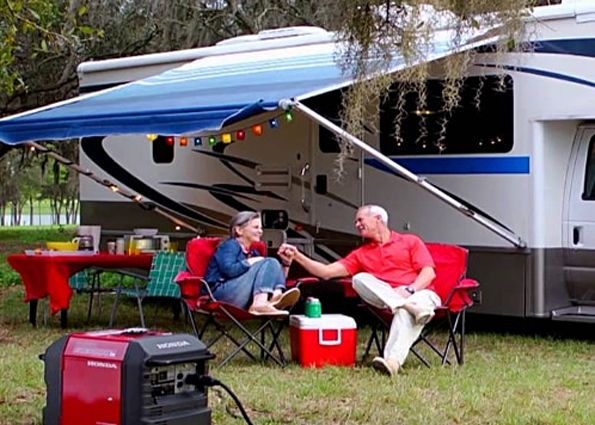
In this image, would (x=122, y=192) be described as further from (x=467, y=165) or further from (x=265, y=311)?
(x=265, y=311)

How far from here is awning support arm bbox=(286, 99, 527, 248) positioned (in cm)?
756

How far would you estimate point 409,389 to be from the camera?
661 cm

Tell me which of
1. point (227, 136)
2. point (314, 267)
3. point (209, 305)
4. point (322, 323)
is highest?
point (227, 136)

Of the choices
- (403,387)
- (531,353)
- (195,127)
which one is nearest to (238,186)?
(195,127)

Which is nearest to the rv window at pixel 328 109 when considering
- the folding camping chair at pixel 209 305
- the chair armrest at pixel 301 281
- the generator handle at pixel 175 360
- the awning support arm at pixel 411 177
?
the awning support arm at pixel 411 177

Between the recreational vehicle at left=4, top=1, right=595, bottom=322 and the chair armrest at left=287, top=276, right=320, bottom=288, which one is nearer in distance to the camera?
the chair armrest at left=287, top=276, right=320, bottom=288

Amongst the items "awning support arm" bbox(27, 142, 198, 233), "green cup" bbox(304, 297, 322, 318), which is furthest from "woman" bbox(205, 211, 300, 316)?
"awning support arm" bbox(27, 142, 198, 233)

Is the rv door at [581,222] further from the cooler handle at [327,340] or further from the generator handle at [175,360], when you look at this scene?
the generator handle at [175,360]

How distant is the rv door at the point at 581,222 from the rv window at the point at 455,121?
548mm

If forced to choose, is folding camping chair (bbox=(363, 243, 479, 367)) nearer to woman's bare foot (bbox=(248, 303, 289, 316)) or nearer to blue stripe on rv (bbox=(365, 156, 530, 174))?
woman's bare foot (bbox=(248, 303, 289, 316))

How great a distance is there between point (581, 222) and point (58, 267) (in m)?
4.08

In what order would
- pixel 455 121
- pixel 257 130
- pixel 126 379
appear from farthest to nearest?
pixel 257 130 → pixel 455 121 → pixel 126 379

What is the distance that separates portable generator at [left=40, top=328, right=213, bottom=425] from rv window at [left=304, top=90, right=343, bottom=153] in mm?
4793

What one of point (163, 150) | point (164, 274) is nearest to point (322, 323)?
point (164, 274)
